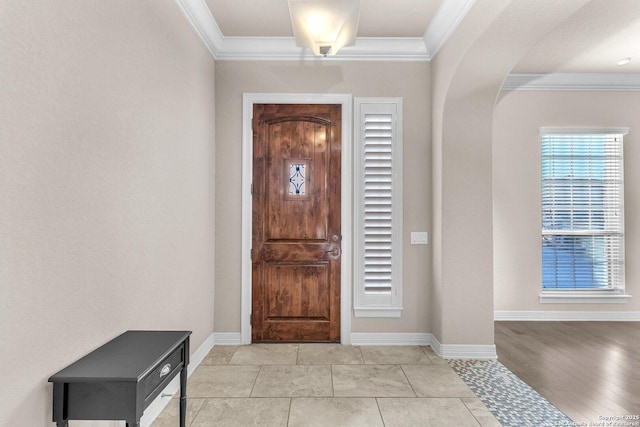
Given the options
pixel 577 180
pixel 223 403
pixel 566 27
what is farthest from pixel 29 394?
pixel 577 180

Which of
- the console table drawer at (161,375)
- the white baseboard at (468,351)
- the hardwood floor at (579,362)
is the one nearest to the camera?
the console table drawer at (161,375)

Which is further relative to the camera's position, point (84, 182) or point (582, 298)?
point (582, 298)

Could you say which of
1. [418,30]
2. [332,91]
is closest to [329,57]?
[332,91]

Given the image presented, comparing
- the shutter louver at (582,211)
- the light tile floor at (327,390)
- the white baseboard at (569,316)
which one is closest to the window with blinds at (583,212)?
the shutter louver at (582,211)

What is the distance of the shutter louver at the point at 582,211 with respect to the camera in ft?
15.3

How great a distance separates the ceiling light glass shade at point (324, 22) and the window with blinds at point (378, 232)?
1082 mm

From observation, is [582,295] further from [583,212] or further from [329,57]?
[329,57]

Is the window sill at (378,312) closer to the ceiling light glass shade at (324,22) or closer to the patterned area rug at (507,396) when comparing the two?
the patterned area rug at (507,396)

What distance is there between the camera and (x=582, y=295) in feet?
15.3

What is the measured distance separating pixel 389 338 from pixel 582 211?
9.81 feet

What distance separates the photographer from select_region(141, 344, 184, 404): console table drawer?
1.47 meters

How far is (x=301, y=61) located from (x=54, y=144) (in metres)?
2.78

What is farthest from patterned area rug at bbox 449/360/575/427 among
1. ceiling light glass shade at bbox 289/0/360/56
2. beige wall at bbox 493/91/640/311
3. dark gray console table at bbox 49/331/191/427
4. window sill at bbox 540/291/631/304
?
ceiling light glass shade at bbox 289/0/360/56

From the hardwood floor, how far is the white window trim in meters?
0.27
